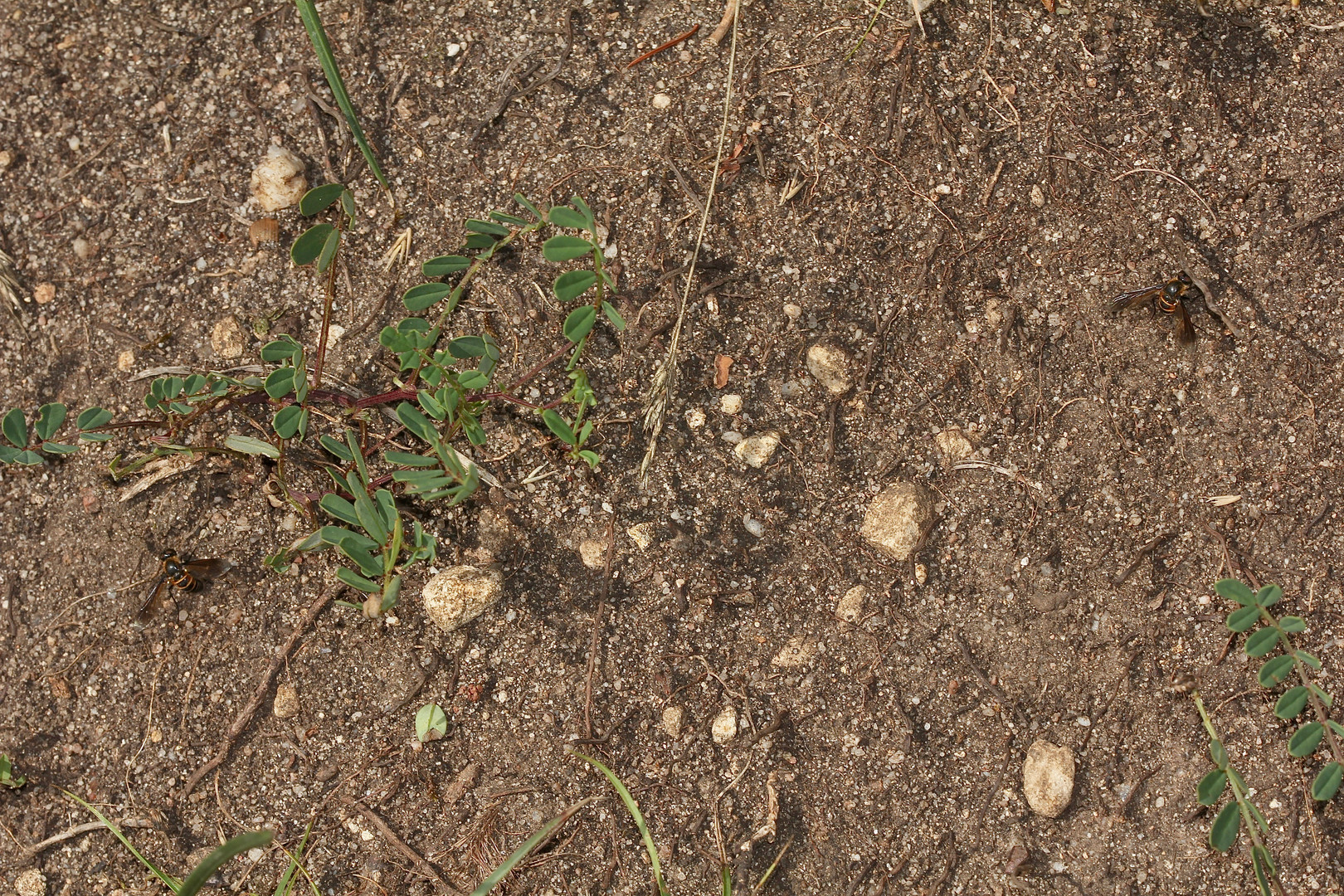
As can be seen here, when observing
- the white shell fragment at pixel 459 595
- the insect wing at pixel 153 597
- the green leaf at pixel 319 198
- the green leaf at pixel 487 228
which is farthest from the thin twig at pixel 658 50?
the insect wing at pixel 153 597

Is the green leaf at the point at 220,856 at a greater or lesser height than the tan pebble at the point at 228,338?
lesser

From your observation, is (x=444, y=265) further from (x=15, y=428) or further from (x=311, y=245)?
(x=15, y=428)

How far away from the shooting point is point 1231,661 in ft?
6.60

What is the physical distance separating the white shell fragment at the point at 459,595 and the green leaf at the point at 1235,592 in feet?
5.07

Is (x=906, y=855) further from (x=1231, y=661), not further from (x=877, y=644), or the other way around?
(x=1231, y=661)

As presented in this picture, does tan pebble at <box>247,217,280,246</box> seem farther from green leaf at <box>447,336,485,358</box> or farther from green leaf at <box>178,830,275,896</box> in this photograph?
green leaf at <box>178,830,275,896</box>

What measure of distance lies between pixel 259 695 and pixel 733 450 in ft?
3.96

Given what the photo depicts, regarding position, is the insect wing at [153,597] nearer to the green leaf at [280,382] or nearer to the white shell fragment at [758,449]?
the green leaf at [280,382]

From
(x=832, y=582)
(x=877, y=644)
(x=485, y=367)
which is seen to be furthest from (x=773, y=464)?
(x=485, y=367)

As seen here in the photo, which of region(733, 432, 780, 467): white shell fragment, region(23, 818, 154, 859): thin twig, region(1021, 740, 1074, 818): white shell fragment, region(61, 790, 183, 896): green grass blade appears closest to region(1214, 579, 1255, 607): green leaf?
region(1021, 740, 1074, 818): white shell fragment

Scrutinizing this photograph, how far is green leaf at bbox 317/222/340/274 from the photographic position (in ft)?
5.72

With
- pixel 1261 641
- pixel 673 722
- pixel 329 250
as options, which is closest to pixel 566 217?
pixel 329 250

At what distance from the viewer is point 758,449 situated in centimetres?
202

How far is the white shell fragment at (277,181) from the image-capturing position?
2137mm
